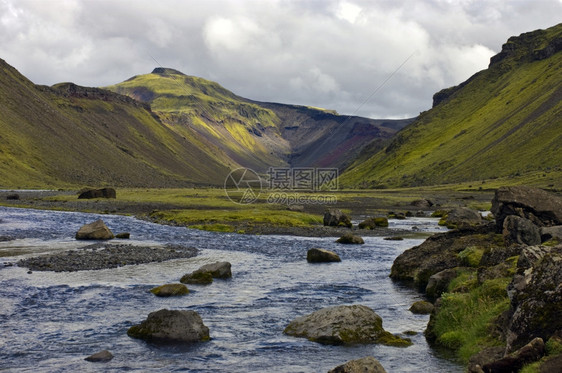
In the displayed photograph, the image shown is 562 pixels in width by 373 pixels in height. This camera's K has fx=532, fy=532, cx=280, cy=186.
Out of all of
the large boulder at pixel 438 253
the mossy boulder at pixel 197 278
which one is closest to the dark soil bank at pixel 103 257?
the mossy boulder at pixel 197 278

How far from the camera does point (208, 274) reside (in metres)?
38.2

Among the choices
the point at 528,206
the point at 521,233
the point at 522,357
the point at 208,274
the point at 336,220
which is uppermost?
the point at 528,206

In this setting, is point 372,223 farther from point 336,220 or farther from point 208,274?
point 208,274

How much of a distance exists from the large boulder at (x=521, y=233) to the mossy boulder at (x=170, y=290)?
21886 mm

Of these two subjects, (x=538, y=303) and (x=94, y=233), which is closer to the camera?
(x=538, y=303)

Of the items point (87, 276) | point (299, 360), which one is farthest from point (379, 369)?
point (87, 276)

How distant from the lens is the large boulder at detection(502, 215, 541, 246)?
35.8 meters

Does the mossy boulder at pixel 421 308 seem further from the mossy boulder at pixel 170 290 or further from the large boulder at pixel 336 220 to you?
the large boulder at pixel 336 220

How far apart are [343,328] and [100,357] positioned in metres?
10.9

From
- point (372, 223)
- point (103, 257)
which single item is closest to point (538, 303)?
point (103, 257)

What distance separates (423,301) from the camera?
30.8 meters

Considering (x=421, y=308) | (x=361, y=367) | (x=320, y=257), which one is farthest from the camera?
(x=320, y=257)

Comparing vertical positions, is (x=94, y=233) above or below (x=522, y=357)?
above

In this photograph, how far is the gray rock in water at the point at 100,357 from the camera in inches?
847
